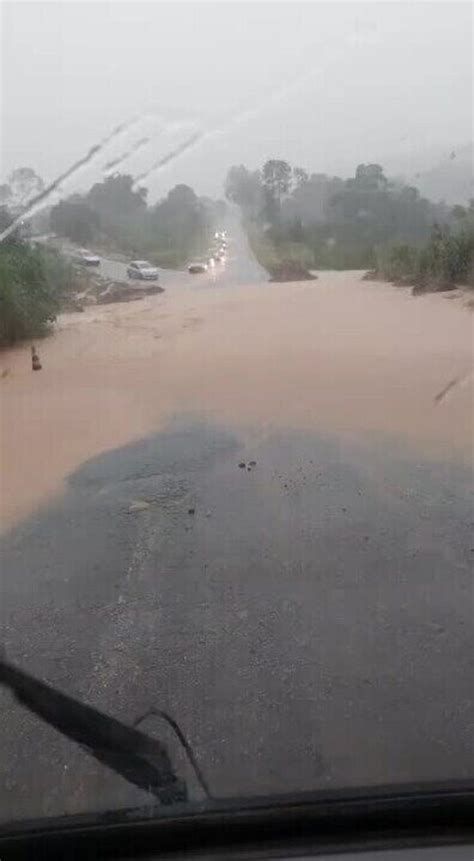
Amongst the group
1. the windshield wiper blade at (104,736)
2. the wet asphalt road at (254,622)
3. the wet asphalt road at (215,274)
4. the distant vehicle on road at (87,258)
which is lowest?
the wet asphalt road at (215,274)

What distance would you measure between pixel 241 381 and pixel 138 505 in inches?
256

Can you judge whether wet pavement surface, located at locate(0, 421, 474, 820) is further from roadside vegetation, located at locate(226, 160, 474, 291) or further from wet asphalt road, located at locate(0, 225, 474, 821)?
roadside vegetation, located at locate(226, 160, 474, 291)

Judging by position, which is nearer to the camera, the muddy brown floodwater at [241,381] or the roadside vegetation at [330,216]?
the muddy brown floodwater at [241,381]

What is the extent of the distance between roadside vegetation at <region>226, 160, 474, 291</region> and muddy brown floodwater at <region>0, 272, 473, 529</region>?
A: 13465 mm

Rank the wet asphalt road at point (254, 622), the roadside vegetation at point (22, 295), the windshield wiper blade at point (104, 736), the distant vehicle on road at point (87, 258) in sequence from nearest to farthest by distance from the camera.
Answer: the windshield wiper blade at point (104, 736) → the wet asphalt road at point (254, 622) → the roadside vegetation at point (22, 295) → the distant vehicle on road at point (87, 258)

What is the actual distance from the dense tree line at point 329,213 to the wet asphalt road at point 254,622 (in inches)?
1305

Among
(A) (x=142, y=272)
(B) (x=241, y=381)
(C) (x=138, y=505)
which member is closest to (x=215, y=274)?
(A) (x=142, y=272)

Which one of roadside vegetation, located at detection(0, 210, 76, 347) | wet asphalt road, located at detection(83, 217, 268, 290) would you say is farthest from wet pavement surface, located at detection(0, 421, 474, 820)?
wet asphalt road, located at detection(83, 217, 268, 290)

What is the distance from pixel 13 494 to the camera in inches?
369

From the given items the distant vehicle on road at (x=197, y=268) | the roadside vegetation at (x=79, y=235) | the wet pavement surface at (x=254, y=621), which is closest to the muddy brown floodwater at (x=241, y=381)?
the roadside vegetation at (x=79, y=235)

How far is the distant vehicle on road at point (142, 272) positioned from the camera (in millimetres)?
40156

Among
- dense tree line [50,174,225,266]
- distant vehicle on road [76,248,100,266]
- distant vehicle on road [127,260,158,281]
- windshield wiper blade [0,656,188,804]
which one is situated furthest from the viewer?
dense tree line [50,174,225,266]

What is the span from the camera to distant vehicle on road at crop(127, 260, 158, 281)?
4016cm

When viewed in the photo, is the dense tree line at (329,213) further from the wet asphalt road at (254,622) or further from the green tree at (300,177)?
the wet asphalt road at (254,622)
